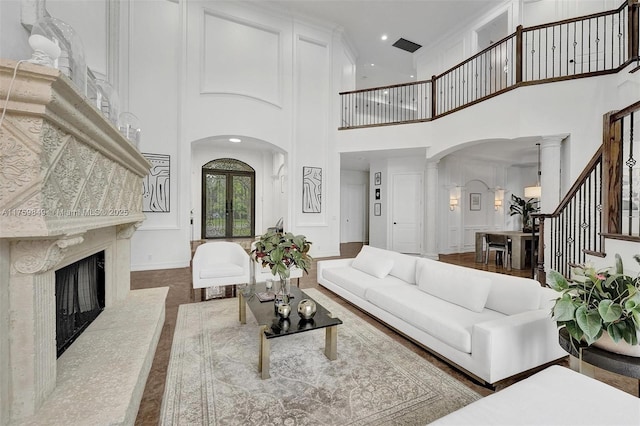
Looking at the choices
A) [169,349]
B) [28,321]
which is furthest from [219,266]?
[28,321]

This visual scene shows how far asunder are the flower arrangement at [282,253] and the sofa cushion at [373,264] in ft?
4.28

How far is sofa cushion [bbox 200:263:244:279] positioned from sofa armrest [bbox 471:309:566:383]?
9.43 ft

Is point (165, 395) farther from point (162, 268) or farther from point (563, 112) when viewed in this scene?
point (563, 112)

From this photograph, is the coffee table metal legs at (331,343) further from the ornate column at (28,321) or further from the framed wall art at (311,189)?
the framed wall art at (311,189)

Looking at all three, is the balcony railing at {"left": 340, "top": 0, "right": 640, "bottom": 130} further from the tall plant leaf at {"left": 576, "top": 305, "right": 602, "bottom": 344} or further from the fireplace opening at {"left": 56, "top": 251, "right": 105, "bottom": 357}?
the fireplace opening at {"left": 56, "top": 251, "right": 105, "bottom": 357}

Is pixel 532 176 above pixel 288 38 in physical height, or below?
below

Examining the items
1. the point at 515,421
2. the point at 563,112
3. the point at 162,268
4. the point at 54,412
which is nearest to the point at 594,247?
the point at 563,112

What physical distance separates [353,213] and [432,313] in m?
8.33

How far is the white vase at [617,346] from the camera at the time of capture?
58.9 inches

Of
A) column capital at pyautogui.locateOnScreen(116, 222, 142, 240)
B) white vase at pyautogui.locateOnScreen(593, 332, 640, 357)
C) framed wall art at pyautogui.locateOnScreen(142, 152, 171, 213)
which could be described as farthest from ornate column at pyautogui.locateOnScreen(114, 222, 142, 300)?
white vase at pyautogui.locateOnScreen(593, 332, 640, 357)

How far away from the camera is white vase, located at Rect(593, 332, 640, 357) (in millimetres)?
1495

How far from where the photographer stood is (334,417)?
1.64m

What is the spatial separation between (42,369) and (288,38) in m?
7.36

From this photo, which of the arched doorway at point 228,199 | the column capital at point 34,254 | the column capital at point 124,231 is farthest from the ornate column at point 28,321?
the arched doorway at point 228,199
